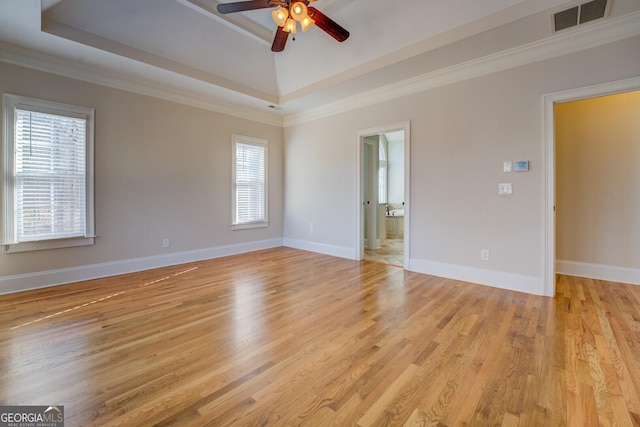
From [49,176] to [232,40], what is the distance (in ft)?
9.47

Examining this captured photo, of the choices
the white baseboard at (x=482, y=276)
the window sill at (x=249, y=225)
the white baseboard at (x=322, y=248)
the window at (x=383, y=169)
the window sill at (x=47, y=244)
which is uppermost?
the window at (x=383, y=169)

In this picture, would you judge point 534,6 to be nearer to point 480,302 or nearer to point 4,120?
point 480,302

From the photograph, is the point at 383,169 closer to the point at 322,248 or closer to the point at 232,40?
the point at 322,248

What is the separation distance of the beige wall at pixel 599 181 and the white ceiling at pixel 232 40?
65.1 inches

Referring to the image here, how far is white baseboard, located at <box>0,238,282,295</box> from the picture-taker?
325cm

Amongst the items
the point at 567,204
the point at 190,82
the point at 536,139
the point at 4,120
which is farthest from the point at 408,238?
the point at 4,120

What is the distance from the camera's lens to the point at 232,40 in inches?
151

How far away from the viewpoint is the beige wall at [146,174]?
11.4 ft

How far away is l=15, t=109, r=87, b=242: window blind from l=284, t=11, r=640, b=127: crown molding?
13.1ft

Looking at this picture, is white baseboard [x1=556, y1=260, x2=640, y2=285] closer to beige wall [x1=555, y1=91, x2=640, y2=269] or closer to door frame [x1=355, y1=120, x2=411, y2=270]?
beige wall [x1=555, y1=91, x2=640, y2=269]

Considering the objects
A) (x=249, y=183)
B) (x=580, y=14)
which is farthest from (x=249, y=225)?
(x=580, y=14)

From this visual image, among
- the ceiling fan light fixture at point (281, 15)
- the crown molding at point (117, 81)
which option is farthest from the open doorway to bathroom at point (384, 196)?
the crown molding at point (117, 81)

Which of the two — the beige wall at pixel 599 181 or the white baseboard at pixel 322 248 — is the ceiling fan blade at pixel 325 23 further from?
the beige wall at pixel 599 181

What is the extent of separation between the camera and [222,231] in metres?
5.14
